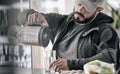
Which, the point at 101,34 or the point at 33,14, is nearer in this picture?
the point at 101,34

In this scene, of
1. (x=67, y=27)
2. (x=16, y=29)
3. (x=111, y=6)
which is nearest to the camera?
(x=111, y=6)

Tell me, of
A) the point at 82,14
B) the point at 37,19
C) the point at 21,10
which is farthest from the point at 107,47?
the point at 21,10

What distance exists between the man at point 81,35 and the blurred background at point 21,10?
0.12 ft

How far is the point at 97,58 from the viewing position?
56.9 inches

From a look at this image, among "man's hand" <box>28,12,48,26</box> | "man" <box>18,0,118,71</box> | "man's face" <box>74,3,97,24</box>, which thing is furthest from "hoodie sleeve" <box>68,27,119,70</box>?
"man's hand" <box>28,12,48,26</box>

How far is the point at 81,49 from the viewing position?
1.49 metres

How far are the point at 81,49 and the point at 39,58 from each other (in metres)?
0.29

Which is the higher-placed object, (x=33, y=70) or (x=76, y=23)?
(x=76, y=23)

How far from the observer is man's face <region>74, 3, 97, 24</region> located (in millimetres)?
1466

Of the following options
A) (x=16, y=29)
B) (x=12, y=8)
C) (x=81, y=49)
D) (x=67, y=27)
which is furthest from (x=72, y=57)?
(x=12, y=8)

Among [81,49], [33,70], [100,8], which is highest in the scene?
[100,8]

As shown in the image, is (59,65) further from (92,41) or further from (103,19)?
(103,19)

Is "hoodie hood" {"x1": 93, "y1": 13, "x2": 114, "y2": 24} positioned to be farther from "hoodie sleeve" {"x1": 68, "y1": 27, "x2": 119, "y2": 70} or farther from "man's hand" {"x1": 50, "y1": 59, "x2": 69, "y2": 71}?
"man's hand" {"x1": 50, "y1": 59, "x2": 69, "y2": 71}

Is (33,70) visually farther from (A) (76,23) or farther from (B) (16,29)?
(A) (76,23)
